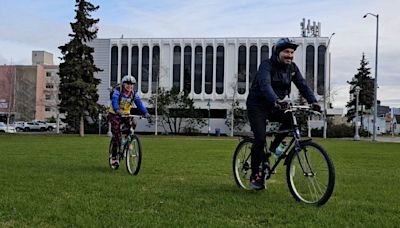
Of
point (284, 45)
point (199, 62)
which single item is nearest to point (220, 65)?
point (199, 62)

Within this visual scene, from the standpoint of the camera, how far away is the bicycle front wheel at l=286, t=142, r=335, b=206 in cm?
602

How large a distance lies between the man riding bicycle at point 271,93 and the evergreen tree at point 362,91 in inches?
2946

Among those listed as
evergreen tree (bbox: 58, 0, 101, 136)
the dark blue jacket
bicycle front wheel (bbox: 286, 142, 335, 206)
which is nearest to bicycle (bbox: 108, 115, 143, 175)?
the dark blue jacket

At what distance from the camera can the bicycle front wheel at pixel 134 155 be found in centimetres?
983

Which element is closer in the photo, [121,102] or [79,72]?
[121,102]

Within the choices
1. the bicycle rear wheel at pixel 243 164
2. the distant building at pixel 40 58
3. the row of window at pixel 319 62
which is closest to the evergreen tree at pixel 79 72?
the row of window at pixel 319 62

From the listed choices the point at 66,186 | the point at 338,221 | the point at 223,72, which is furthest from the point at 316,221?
the point at 223,72

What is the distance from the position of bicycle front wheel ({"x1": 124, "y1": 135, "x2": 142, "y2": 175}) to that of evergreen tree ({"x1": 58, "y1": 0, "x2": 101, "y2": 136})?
3944 centimetres

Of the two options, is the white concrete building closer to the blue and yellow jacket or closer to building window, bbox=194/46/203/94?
building window, bbox=194/46/203/94

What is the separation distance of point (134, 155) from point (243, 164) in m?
2.87

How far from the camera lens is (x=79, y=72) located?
162ft

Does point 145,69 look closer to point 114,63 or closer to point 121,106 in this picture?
point 114,63

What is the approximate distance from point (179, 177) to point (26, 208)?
398 centimetres

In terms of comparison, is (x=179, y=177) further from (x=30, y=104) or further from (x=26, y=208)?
(x=30, y=104)
